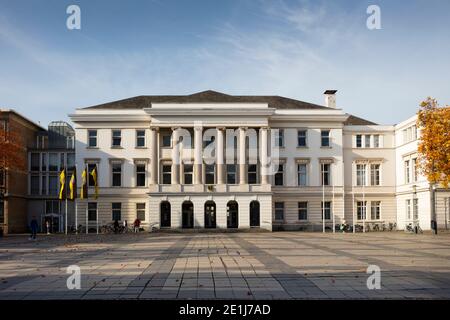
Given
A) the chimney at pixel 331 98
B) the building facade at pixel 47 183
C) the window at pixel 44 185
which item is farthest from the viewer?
the chimney at pixel 331 98

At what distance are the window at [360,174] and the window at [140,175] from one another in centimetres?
2535

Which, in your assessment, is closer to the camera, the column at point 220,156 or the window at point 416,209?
the window at point 416,209

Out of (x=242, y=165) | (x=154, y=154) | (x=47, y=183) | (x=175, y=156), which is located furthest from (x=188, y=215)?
(x=47, y=183)

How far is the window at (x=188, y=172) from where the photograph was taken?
6331 cm

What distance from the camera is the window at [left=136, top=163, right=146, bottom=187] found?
2552 inches

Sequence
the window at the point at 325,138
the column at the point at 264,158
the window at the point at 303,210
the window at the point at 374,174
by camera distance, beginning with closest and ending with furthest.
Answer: the column at the point at 264,158, the window at the point at 303,210, the window at the point at 325,138, the window at the point at 374,174

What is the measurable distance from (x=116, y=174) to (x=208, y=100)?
1406 cm

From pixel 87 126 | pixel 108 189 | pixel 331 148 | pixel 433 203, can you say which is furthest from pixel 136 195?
pixel 433 203

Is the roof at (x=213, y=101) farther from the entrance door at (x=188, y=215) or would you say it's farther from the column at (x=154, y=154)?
the entrance door at (x=188, y=215)

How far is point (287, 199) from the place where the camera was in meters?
65.5

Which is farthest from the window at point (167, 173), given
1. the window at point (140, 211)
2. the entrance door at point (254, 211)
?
the entrance door at point (254, 211)

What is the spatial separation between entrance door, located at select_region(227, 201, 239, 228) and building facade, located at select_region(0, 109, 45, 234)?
2241 cm

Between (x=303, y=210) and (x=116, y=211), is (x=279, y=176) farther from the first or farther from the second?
(x=116, y=211)
